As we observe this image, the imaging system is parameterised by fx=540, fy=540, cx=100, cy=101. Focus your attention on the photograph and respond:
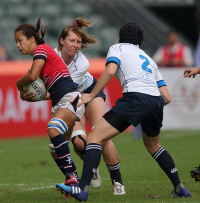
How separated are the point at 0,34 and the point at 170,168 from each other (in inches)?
611

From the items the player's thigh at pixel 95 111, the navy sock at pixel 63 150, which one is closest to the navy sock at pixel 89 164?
the navy sock at pixel 63 150

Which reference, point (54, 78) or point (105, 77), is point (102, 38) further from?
point (105, 77)

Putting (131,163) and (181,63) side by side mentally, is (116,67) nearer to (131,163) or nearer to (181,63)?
(131,163)

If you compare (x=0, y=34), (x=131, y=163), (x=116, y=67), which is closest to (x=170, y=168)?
(x=116, y=67)

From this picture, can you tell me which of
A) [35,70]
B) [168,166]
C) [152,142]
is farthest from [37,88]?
[168,166]

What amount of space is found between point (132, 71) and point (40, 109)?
8293 millimetres

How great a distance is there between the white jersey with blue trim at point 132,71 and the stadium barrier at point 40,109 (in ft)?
25.7

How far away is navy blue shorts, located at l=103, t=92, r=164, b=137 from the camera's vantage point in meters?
5.53

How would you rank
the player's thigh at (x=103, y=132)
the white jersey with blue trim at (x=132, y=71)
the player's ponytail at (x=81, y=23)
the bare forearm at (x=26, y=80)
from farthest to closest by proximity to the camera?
1. the player's ponytail at (x=81, y=23)
2. the bare forearm at (x=26, y=80)
3. the white jersey with blue trim at (x=132, y=71)
4. the player's thigh at (x=103, y=132)

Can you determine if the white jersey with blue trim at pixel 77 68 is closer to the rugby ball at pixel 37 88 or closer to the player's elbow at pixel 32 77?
the rugby ball at pixel 37 88

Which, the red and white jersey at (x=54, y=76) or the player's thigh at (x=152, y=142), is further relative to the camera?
the red and white jersey at (x=54, y=76)

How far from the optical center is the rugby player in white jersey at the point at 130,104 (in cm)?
546

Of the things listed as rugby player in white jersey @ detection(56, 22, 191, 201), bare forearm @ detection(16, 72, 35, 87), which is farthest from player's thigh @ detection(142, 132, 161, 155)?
bare forearm @ detection(16, 72, 35, 87)

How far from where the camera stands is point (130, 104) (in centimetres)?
556
